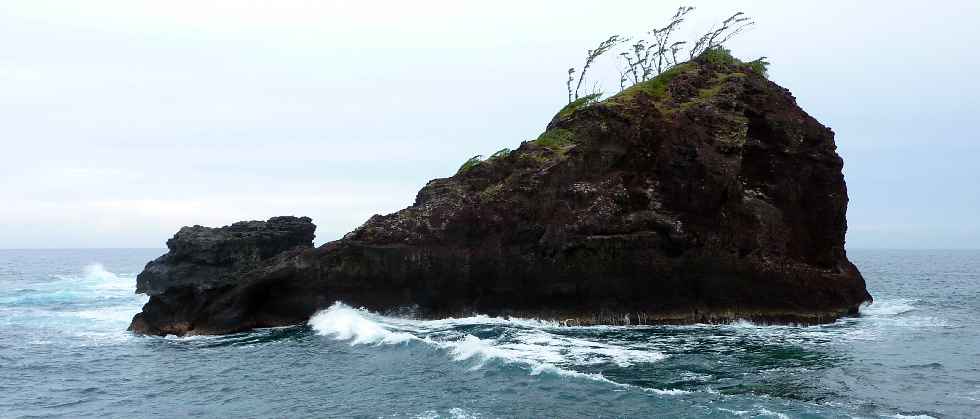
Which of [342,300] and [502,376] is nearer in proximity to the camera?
[502,376]

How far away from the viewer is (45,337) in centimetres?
3475

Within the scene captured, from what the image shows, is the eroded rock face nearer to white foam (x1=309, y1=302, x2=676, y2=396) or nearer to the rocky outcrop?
the rocky outcrop

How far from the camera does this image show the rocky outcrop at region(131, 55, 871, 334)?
3419 centimetres

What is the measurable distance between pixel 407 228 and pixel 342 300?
15.5ft

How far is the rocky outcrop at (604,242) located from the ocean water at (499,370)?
4.90 ft

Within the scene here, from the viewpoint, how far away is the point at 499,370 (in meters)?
23.3

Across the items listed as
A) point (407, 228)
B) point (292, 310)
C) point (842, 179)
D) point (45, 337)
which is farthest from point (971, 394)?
point (45, 337)

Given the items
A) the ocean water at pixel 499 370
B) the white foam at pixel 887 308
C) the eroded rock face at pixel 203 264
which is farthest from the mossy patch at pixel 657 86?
the eroded rock face at pixel 203 264

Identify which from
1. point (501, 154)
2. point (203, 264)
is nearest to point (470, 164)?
point (501, 154)

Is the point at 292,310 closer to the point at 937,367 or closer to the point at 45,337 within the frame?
the point at 45,337

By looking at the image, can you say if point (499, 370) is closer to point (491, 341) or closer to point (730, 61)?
point (491, 341)

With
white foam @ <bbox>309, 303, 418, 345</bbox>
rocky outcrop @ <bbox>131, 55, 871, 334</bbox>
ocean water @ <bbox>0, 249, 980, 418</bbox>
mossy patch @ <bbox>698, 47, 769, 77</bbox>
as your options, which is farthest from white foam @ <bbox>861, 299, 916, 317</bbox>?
white foam @ <bbox>309, 303, 418, 345</bbox>

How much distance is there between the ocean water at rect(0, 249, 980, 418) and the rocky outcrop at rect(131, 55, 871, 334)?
4.90 ft

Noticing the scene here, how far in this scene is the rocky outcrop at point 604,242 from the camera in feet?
112
